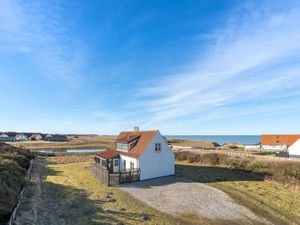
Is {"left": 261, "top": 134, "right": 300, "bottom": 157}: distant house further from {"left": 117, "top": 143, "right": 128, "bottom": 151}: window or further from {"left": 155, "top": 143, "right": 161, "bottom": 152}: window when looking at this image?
{"left": 117, "top": 143, "right": 128, "bottom": 151}: window

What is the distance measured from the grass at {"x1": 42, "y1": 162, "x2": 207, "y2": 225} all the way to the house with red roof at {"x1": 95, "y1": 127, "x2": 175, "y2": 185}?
466 centimetres

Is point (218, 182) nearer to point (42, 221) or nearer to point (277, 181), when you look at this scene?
point (277, 181)

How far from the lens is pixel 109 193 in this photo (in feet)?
75.9

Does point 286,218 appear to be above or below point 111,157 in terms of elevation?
below

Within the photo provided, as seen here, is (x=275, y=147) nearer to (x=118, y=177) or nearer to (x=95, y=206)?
(x=118, y=177)

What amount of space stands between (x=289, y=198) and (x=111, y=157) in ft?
71.9

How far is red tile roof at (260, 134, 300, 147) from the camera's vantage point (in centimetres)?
6421

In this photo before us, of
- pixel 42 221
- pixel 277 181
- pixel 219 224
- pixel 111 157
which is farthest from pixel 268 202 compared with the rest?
pixel 111 157

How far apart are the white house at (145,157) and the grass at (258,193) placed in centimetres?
346

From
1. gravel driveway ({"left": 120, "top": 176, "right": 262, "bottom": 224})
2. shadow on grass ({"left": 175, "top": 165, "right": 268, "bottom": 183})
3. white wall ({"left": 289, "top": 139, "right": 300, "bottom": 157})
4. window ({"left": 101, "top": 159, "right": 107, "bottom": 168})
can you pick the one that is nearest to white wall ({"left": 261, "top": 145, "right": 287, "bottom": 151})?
white wall ({"left": 289, "top": 139, "right": 300, "bottom": 157})

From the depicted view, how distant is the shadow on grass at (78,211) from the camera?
52.3 ft

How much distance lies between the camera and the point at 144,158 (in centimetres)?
3016

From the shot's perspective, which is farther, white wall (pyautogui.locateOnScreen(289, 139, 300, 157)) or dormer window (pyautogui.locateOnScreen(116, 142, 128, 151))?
white wall (pyautogui.locateOnScreen(289, 139, 300, 157))

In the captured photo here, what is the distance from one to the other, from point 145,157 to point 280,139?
53113 millimetres
